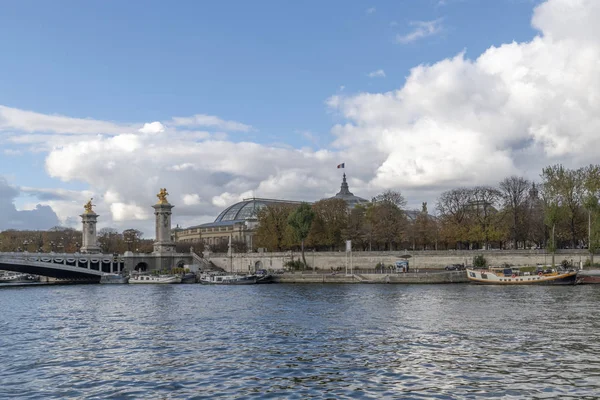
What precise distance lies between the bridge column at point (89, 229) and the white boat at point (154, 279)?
25.4 m

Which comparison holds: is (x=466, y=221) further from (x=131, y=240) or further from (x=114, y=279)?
(x=131, y=240)

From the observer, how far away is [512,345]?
28766mm

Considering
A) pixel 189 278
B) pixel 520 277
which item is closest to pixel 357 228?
pixel 189 278

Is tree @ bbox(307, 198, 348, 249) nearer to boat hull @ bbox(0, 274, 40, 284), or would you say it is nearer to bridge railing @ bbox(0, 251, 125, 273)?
bridge railing @ bbox(0, 251, 125, 273)

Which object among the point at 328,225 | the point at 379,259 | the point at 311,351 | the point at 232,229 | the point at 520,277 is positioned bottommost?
the point at 311,351

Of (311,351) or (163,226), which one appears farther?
(163,226)

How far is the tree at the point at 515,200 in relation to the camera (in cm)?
9356

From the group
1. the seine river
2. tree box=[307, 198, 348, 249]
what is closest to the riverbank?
tree box=[307, 198, 348, 249]

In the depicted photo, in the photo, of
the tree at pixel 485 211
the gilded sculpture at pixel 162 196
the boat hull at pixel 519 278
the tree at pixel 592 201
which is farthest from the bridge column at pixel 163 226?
the tree at pixel 592 201

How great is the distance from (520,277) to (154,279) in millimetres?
53181

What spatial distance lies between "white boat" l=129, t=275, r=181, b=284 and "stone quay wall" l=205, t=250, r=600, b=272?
19.8 m

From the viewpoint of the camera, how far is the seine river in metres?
21.7

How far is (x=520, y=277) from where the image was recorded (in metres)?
72.1

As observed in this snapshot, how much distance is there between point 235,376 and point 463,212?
80.2 metres
